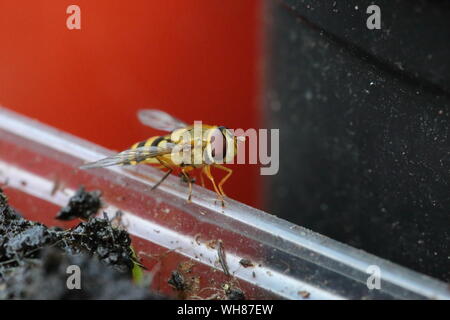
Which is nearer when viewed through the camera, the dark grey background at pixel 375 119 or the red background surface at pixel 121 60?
the dark grey background at pixel 375 119

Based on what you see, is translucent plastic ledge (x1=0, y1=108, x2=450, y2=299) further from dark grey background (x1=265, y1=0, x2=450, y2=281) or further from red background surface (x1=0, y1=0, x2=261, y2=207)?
red background surface (x1=0, y1=0, x2=261, y2=207)

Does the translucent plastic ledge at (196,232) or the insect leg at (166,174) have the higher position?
the insect leg at (166,174)

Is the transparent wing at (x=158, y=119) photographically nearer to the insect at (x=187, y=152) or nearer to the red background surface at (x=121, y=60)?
the insect at (x=187, y=152)

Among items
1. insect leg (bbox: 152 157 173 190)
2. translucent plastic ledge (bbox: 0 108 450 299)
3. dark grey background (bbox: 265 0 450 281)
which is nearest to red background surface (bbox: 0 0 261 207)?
dark grey background (bbox: 265 0 450 281)

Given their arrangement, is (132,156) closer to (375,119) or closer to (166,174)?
(166,174)

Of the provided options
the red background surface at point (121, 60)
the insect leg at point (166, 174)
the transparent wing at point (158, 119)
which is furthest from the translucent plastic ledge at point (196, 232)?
the red background surface at point (121, 60)

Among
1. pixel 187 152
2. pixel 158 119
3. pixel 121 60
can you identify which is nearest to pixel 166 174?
pixel 187 152

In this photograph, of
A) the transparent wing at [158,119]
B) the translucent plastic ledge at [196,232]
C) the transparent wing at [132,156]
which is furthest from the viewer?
the transparent wing at [158,119]

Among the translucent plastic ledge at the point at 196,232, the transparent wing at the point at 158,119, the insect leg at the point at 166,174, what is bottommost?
the translucent plastic ledge at the point at 196,232
